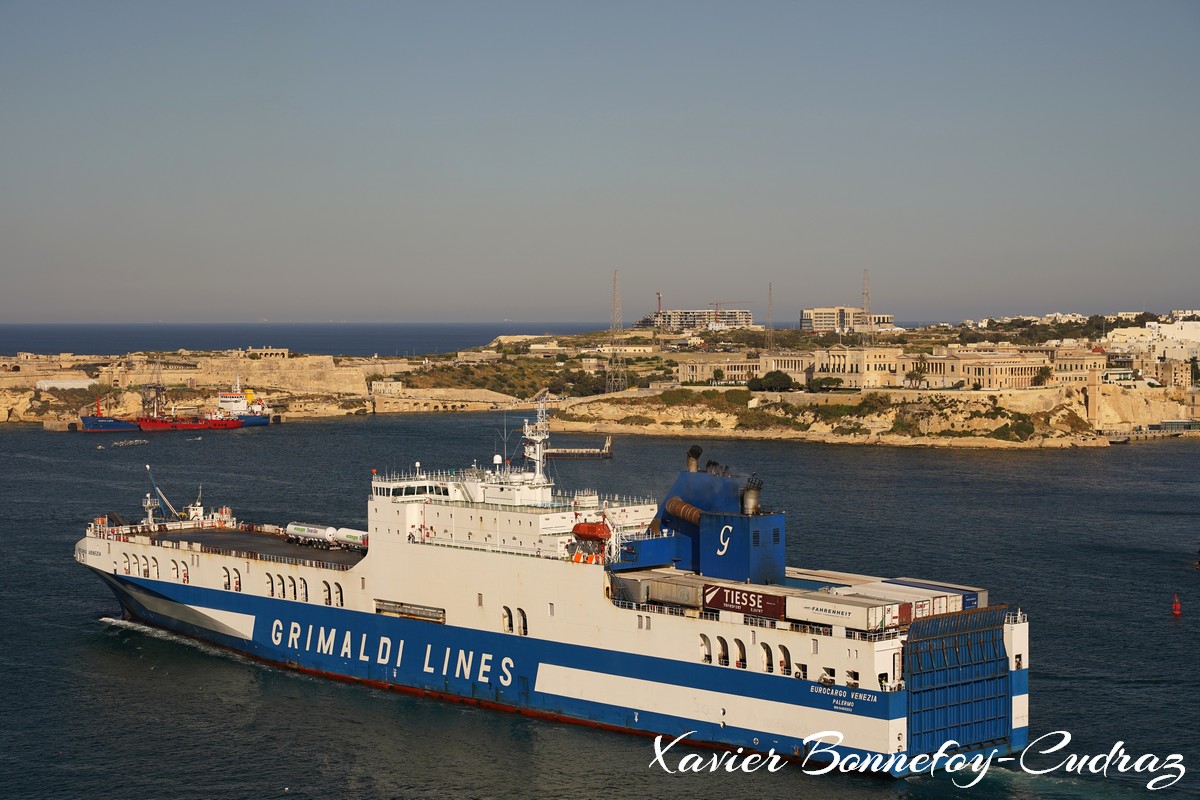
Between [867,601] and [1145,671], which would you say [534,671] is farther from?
[1145,671]

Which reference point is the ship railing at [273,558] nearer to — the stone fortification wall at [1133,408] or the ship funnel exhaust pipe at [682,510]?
the ship funnel exhaust pipe at [682,510]

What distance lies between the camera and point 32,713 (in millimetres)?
29094

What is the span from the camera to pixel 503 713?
94.0 ft

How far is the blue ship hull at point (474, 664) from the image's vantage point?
24.7 metres

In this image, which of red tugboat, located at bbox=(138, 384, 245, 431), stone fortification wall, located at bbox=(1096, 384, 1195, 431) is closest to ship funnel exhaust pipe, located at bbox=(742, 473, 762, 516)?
stone fortification wall, located at bbox=(1096, 384, 1195, 431)

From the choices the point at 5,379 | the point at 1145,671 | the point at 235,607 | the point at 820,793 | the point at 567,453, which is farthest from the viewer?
the point at 5,379

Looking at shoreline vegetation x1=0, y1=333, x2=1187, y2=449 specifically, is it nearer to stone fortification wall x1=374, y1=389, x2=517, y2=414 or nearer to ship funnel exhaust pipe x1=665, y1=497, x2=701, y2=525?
stone fortification wall x1=374, y1=389, x2=517, y2=414

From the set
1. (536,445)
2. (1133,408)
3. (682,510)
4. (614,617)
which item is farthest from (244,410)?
(614,617)

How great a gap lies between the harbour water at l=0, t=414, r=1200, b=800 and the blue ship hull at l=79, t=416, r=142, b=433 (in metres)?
29.8

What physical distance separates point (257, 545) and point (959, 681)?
20.1m

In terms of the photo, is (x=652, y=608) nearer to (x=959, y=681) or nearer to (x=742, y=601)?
(x=742, y=601)

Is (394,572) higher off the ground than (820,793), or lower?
higher

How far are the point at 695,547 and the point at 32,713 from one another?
1510cm

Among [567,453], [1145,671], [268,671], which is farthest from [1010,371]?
[268,671]
